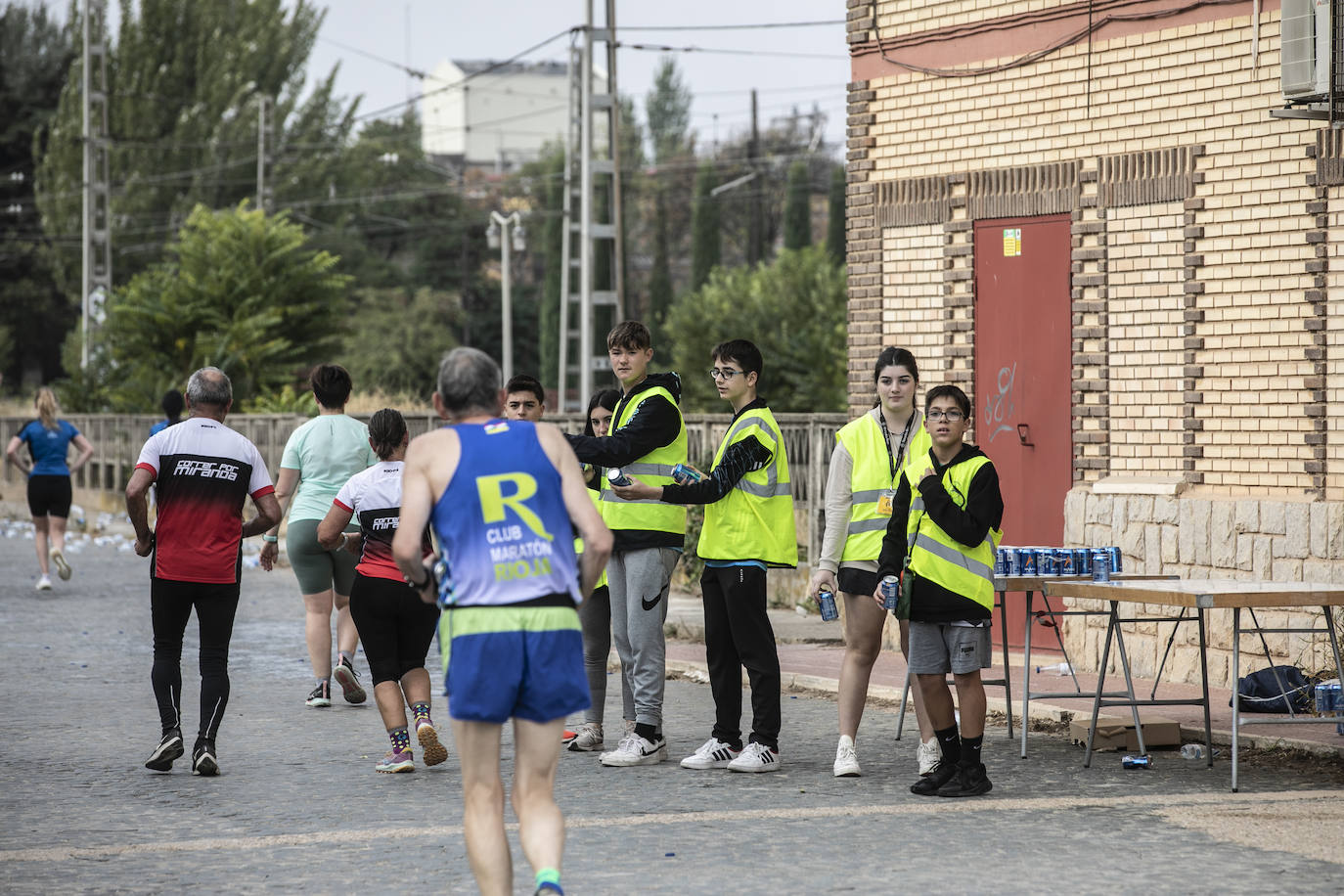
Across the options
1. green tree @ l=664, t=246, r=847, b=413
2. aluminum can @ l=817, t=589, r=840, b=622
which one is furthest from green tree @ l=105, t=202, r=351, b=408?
aluminum can @ l=817, t=589, r=840, b=622

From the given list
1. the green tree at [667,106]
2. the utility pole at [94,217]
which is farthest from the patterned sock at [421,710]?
the green tree at [667,106]

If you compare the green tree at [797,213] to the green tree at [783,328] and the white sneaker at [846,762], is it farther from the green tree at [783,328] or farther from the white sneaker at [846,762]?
the white sneaker at [846,762]

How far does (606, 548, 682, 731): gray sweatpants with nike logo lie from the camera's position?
8438 millimetres

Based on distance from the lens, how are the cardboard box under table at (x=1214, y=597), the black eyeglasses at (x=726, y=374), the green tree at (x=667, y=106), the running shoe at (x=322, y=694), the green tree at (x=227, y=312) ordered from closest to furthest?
the cardboard box under table at (x=1214, y=597), the black eyeglasses at (x=726, y=374), the running shoe at (x=322, y=694), the green tree at (x=227, y=312), the green tree at (x=667, y=106)

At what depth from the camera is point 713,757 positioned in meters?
8.48

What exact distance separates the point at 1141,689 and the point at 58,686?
7083 mm

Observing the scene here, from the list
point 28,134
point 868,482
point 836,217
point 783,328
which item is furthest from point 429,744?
point 28,134

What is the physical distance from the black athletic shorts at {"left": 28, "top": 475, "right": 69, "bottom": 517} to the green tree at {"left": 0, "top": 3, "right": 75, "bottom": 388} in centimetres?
5444

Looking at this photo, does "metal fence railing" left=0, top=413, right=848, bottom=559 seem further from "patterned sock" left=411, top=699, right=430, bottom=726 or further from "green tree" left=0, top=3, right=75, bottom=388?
"green tree" left=0, top=3, right=75, bottom=388

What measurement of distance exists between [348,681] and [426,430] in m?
14.7

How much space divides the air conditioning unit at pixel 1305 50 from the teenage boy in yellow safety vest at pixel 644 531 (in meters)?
4.24

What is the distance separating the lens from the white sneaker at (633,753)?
850 cm

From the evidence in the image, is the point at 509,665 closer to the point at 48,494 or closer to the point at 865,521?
the point at 865,521

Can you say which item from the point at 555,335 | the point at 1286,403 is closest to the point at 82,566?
the point at 1286,403
